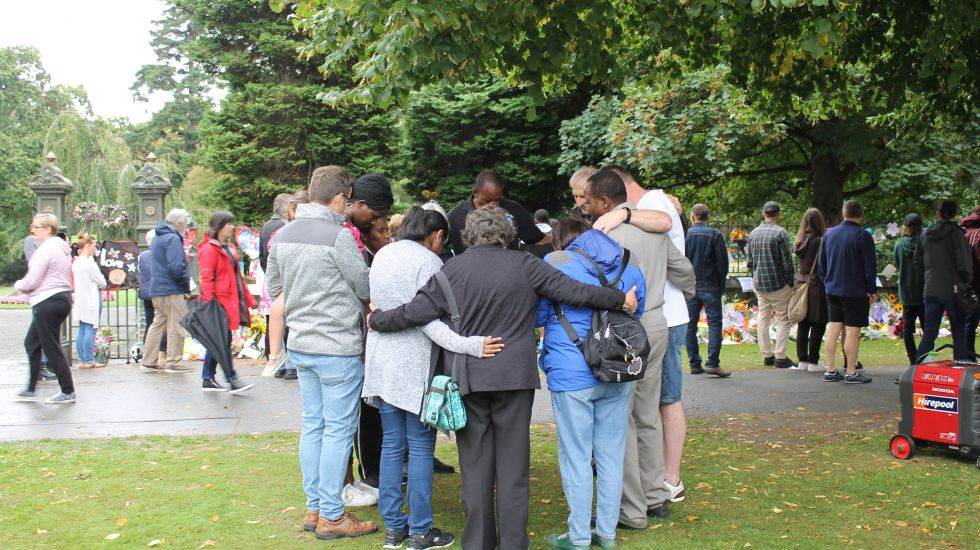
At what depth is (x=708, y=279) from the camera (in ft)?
34.7

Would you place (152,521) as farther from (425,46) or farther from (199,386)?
(199,386)

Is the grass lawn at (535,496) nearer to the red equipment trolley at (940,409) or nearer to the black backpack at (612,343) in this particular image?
the red equipment trolley at (940,409)

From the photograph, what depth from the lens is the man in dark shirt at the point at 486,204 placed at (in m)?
5.88

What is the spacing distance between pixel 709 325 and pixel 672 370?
5.32 metres

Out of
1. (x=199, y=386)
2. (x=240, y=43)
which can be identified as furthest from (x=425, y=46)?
(x=240, y=43)

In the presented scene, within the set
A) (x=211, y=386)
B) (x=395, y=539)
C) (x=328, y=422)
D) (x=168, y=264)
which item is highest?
(x=168, y=264)

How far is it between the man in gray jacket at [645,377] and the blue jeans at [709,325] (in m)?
5.40

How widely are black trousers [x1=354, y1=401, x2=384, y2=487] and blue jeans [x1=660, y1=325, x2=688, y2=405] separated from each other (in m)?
1.88

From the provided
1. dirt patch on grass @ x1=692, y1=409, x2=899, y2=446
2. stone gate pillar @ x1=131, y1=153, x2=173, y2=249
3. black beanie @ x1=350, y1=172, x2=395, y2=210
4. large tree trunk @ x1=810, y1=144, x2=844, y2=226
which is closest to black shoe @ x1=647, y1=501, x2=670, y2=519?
dirt patch on grass @ x1=692, y1=409, x2=899, y2=446

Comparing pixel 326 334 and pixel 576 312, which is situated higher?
pixel 576 312

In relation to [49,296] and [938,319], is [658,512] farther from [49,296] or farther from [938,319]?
[49,296]

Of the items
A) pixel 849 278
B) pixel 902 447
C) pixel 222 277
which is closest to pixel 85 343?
pixel 222 277

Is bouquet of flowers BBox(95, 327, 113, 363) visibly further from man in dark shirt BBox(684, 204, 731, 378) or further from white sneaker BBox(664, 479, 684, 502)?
white sneaker BBox(664, 479, 684, 502)

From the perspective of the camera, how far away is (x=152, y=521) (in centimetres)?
532
